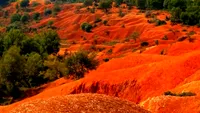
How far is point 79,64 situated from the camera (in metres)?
57.0

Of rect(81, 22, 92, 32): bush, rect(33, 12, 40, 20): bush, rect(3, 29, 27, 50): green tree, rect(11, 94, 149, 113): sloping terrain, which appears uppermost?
rect(11, 94, 149, 113): sloping terrain

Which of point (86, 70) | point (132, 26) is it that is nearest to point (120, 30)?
point (132, 26)

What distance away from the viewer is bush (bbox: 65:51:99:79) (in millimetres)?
56688

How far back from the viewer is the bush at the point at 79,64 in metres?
56.7

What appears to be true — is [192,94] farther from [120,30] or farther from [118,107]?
[120,30]

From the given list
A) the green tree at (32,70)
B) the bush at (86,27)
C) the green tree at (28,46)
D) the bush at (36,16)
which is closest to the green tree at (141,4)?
the bush at (86,27)

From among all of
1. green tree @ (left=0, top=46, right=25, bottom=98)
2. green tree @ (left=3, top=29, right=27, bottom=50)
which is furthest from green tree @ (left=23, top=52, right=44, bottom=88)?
green tree @ (left=3, top=29, right=27, bottom=50)

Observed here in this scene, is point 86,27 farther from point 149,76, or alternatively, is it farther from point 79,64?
point 149,76

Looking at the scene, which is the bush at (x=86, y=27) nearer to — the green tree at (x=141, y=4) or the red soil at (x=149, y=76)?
the red soil at (x=149, y=76)

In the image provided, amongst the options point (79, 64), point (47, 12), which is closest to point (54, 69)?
point (79, 64)

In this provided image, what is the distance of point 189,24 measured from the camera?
3974 inches

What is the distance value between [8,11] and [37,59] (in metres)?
102

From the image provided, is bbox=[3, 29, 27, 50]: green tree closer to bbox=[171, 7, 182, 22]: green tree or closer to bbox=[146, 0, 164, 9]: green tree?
bbox=[171, 7, 182, 22]: green tree

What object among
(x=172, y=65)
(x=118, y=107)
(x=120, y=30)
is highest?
(x=118, y=107)
